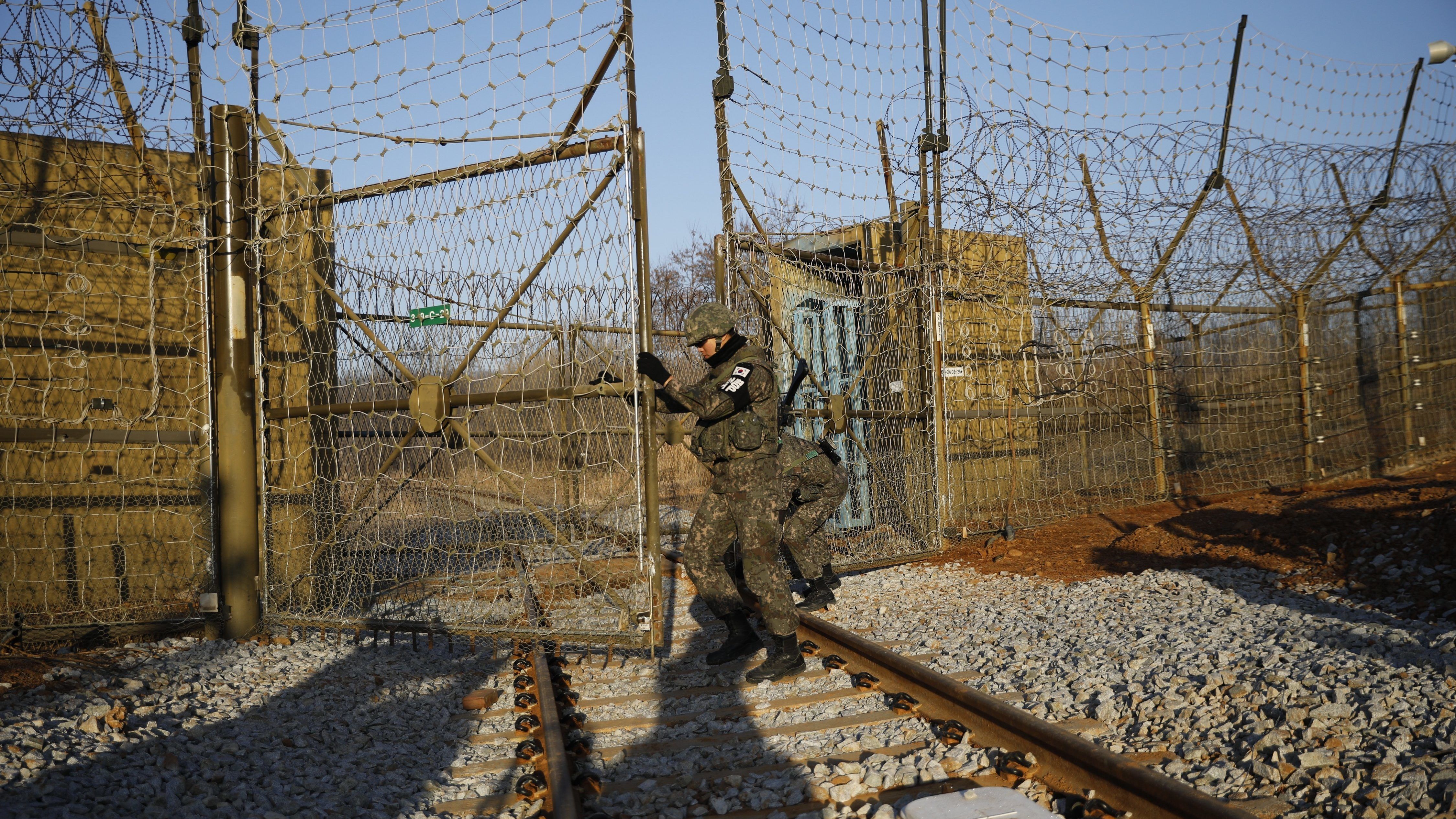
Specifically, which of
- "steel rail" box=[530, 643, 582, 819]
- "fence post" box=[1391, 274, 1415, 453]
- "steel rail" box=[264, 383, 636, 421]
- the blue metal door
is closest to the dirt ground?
"fence post" box=[1391, 274, 1415, 453]

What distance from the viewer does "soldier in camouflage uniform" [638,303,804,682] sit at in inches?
184

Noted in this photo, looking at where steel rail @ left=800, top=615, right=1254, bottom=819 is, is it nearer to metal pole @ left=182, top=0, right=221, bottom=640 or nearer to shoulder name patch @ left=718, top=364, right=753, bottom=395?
shoulder name patch @ left=718, top=364, right=753, bottom=395

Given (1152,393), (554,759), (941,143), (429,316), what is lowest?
(554,759)

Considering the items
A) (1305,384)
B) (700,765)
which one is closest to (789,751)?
(700,765)

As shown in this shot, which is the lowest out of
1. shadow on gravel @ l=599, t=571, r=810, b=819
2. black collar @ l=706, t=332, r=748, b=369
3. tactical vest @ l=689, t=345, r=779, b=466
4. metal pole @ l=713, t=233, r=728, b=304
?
shadow on gravel @ l=599, t=571, r=810, b=819

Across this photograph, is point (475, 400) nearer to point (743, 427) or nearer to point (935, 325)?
point (743, 427)

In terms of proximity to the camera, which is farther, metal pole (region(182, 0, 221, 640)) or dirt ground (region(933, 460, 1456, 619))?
metal pole (region(182, 0, 221, 640))

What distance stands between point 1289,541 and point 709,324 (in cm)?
464

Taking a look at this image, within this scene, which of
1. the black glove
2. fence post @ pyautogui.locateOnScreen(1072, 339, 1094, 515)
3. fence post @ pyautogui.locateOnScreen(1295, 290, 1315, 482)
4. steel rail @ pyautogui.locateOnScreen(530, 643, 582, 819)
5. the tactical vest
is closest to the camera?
steel rail @ pyautogui.locateOnScreen(530, 643, 582, 819)

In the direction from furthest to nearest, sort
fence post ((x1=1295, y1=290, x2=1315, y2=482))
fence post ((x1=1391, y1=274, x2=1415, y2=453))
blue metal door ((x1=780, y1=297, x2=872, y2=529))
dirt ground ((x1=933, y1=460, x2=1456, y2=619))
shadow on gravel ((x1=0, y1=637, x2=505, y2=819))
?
fence post ((x1=1391, y1=274, x2=1415, y2=453)) < fence post ((x1=1295, y1=290, x2=1315, y2=482)) < blue metal door ((x1=780, y1=297, x2=872, y2=529)) < dirt ground ((x1=933, y1=460, x2=1456, y2=619)) < shadow on gravel ((x1=0, y1=637, x2=505, y2=819))

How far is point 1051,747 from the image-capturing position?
2930 mm

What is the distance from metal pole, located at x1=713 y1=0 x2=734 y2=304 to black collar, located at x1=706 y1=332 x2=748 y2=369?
5.14 feet

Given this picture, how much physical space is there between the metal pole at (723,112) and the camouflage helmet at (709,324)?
1.52 meters

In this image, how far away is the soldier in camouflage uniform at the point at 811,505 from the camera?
5.96m
